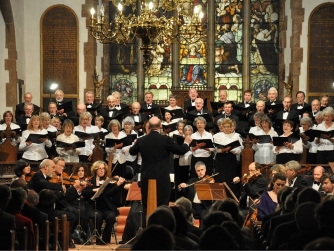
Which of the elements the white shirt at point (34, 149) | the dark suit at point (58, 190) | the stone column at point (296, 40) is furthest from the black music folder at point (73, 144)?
the stone column at point (296, 40)

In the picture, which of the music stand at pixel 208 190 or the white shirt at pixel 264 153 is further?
the white shirt at pixel 264 153

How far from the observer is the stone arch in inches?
634

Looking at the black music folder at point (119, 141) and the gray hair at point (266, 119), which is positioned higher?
the gray hair at point (266, 119)

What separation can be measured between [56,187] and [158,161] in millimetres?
1737

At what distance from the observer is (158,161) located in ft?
28.7

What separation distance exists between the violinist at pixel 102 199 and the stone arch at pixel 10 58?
20.1 feet

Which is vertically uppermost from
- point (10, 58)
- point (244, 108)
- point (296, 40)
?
point (296, 40)

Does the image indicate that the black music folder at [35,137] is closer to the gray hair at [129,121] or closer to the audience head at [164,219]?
the gray hair at [129,121]

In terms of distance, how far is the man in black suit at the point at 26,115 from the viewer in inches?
504

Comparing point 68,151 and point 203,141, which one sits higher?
point 203,141

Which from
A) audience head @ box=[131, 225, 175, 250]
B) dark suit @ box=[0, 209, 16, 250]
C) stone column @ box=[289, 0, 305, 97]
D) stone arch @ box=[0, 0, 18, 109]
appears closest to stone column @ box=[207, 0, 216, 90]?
stone column @ box=[289, 0, 305, 97]

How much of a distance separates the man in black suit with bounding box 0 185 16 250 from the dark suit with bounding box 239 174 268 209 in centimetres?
437

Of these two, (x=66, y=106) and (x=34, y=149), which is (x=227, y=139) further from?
(x=66, y=106)

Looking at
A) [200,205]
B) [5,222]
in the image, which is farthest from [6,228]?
[200,205]
